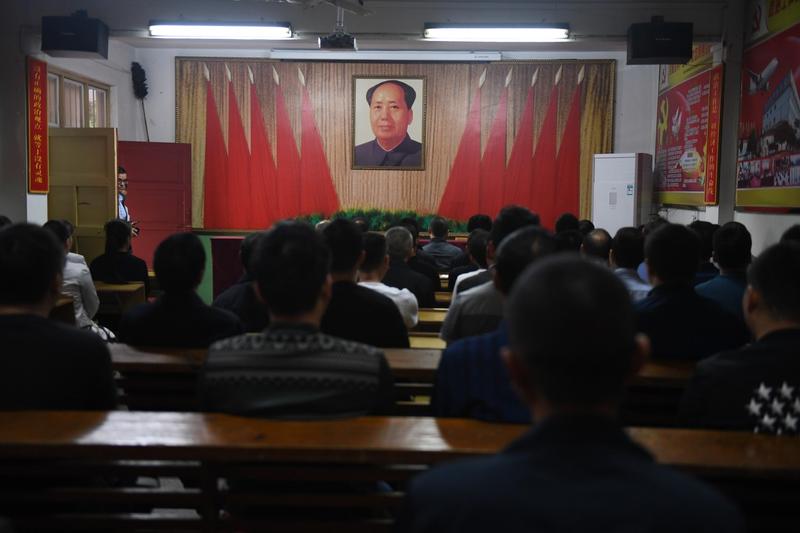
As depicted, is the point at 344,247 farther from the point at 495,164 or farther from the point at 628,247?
the point at 495,164

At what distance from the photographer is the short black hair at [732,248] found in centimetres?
342

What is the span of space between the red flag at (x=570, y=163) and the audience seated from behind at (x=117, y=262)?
20.7 feet

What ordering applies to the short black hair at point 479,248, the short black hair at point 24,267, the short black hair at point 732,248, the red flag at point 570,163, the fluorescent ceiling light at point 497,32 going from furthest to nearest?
the red flag at point 570,163, the fluorescent ceiling light at point 497,32, the short black hair at point 479,248, the short black hair at point 732,248, the short black hair at point 24,267

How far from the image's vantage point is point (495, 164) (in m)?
10.4

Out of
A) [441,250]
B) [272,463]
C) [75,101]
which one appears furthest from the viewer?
[75,101]

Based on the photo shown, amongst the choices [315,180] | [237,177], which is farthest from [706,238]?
[237,177]

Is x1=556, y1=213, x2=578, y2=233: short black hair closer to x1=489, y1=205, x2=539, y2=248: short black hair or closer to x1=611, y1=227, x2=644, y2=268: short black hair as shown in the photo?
x1=611, y1=227, x2=644, y2=268: short black hair

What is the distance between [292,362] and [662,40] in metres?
5.68

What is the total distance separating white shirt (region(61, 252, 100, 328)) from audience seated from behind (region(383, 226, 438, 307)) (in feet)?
5.90

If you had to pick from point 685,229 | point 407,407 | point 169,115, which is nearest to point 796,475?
point 407,407

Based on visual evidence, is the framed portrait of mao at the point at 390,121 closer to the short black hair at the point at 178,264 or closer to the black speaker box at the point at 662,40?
the black speaker box at the point at 662,40

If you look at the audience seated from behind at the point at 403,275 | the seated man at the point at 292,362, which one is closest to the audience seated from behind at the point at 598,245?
the audience seated from behind at the point at 403,275

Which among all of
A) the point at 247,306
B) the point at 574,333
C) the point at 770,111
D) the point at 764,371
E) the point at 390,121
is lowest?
the point at 247,306

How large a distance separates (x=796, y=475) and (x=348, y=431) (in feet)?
2.79
